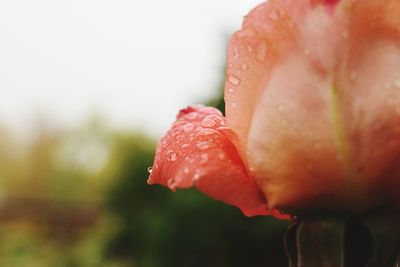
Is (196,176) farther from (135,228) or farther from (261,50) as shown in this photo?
(135,228)

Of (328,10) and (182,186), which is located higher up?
(328,10)

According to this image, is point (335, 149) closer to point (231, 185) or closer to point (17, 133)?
point (231, 185)

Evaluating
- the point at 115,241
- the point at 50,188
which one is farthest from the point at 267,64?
the point at 50,188

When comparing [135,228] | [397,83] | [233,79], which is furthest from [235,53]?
[135,228]

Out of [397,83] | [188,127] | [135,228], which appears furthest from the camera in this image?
[135,228]

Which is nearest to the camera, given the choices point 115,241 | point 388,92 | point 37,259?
point 388,92

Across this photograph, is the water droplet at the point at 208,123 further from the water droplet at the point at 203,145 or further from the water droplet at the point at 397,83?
the water droplet at the point at 397,83

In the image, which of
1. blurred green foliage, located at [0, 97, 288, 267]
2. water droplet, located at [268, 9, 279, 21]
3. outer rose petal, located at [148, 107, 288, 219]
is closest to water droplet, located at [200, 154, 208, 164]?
outer rose petal, located at [148, 107, 288, 219]
